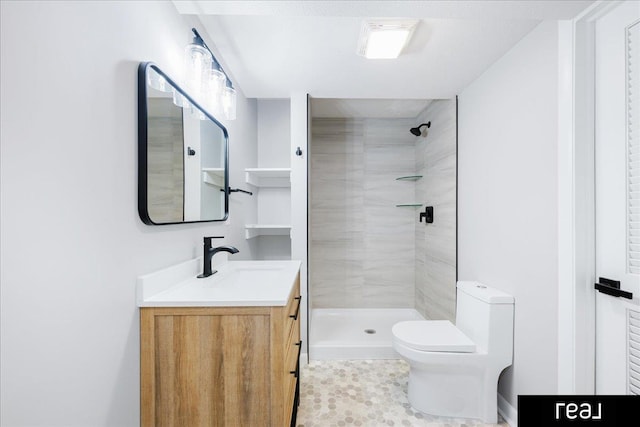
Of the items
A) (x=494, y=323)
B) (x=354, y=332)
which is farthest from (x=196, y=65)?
(x=354, y=332)

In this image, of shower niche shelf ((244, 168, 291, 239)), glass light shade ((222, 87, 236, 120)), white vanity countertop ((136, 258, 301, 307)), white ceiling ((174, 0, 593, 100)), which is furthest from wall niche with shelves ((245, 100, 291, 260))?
white vanity countertop ((136, 258, 301, 307))

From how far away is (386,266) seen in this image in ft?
10.9

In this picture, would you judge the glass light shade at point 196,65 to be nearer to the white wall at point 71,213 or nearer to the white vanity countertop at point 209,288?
the white wall at point 71,213

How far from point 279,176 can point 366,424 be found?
79.9 inches

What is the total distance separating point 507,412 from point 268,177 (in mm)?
2499

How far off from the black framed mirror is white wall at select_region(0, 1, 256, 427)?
0.04 metres

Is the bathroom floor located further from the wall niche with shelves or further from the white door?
the wall niche with shelves

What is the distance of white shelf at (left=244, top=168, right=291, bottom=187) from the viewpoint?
2.40 metres

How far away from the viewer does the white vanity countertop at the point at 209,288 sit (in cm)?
97

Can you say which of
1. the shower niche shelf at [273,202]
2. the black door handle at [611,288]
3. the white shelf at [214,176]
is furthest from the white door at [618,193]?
the shower niche shelf at [273,202]

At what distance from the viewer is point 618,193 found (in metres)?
1.13

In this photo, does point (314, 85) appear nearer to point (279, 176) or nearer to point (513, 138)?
point (279, 176)

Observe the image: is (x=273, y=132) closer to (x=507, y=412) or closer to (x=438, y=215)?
(x=438, y=215)

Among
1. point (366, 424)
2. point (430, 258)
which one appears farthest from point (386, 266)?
point (366, 424)
